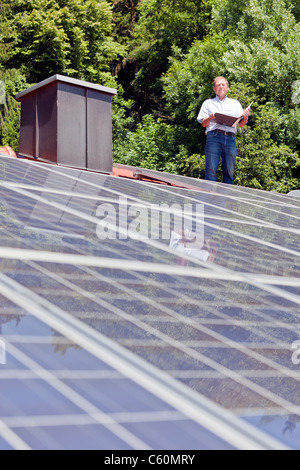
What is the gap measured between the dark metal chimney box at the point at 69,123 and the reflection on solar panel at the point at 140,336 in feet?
20.6

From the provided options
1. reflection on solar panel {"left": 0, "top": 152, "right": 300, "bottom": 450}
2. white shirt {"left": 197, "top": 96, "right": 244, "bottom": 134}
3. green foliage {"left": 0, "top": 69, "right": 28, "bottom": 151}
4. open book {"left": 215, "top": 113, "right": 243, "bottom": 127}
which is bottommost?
reflection on solar panel {"left": 0, "top": 152, "right": 300, "bottom": 450}

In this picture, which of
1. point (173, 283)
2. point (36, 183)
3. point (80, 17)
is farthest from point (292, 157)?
point (173, 283)

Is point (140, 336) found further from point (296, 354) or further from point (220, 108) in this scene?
point (220, 108)

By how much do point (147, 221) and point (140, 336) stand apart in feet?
8.01

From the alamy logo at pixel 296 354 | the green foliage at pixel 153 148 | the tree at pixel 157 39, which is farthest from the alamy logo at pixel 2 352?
the tree at pixel 157 39

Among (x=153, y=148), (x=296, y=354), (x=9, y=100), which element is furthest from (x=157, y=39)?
(x=296, y=354)

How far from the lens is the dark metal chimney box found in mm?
10391

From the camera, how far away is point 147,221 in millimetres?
4449

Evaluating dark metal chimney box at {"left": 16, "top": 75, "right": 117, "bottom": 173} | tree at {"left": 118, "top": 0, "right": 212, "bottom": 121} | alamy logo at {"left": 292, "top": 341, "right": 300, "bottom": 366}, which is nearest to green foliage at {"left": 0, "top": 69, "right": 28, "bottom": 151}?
tree at {"left": 118, "top": 0, "right": 212, "bottom": 121}

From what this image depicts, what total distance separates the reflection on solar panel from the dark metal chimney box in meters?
6.29

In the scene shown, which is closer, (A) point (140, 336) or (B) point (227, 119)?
(A) point (140, 336)

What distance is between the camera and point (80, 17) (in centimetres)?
4341

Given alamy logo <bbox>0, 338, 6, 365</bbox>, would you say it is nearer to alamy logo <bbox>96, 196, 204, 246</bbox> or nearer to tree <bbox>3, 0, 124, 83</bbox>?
alamy logo <bbox>96, 196, 204, 246</bbox>

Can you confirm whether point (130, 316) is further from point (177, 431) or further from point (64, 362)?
point (177, 431)
